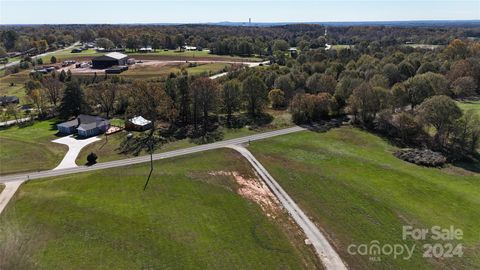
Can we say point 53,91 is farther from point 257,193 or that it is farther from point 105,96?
point 257,193

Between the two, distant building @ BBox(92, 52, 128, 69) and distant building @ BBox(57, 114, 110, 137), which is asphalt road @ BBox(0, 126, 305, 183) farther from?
distant building @ BBox(92, 52, 128, 69)

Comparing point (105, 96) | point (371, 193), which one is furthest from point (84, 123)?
point (371, 193)

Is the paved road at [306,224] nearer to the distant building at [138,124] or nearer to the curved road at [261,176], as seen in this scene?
the curved road at [261,176]

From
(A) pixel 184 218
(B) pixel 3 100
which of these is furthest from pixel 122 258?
(B) pixel 3 100

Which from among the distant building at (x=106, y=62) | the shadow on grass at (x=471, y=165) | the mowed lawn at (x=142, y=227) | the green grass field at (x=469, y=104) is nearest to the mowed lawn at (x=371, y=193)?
the shadow on grass at (x=471, y=165)

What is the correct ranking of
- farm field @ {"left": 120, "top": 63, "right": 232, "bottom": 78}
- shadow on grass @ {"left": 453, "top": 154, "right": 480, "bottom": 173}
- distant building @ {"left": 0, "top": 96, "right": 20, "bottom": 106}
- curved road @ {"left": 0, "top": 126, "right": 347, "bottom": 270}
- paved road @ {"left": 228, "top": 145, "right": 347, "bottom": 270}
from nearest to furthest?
paved road @ {"left": 228, "top": 145, "right": 347, "bottom": 270} → curved road @ {"left": 0, "top": 126, "right": 347, "bottom": 270} → shadow on grass @ {"left": 453, "top": 154, "right": 480, "bottom": 173} → distant building @ {"left": 0, "top": 96, "right": 20, "bottom": 106} → farm field @ {"left": 120, "top": 63, "right": 232, "bottom": 78}

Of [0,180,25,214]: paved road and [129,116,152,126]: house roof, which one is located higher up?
[129,116,152,126]: house roof

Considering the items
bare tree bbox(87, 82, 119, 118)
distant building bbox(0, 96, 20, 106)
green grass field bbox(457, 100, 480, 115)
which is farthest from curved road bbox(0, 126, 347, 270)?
distant building bbox(0, 96, 20, 106)
